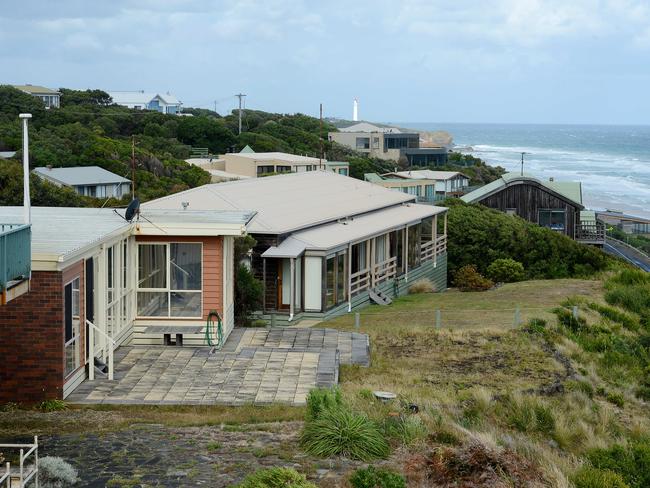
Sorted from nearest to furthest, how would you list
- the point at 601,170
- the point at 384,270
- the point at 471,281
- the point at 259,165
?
the point at 384,270
the point at 471,281
the point at 259,165
the point at 601,170

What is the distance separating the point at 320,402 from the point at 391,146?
91.7 meters

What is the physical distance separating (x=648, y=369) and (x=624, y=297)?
696cm

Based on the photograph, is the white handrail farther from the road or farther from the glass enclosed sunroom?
the road

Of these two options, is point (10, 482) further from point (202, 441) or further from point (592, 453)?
point (592, 453)

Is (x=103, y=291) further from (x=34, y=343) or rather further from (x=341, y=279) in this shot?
(x=341, y=279)

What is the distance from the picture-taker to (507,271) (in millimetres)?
33469

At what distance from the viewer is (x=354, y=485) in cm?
994

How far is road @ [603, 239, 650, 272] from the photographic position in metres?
46.1

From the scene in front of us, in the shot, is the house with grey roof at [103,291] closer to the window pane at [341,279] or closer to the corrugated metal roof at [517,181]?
the window pane at [341,279]

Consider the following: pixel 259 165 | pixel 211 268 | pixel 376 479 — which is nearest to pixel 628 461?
pixel 376 479

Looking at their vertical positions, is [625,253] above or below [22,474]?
below

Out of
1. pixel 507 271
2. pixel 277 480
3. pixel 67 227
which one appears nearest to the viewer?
pixel 277 480

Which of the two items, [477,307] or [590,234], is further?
[590,234]

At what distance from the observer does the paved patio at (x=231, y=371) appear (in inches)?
537
